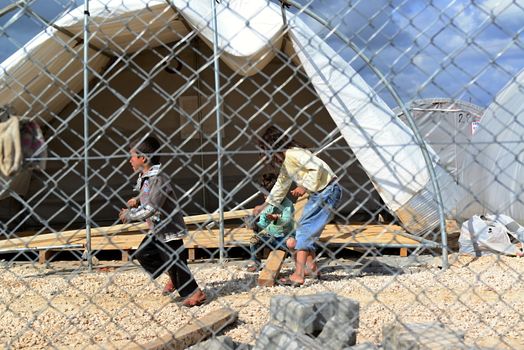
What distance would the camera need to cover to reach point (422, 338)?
2.86m

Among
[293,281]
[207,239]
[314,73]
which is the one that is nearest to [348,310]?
[293,281]

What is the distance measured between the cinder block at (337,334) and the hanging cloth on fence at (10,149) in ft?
5.70

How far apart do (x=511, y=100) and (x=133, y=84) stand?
6016mm

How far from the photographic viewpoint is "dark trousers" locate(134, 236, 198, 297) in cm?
479

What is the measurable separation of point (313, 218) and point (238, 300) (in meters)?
1.04

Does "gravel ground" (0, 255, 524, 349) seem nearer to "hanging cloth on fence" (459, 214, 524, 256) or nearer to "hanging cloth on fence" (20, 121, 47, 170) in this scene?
"hanging cloth on fence" (459, 214, 524, 256)

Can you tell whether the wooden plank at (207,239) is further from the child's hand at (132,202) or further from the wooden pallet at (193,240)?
the child's hand at (132,202)

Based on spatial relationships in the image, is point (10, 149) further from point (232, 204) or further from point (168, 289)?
point (232, 204)

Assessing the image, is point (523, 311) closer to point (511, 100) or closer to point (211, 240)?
point (211, 240)

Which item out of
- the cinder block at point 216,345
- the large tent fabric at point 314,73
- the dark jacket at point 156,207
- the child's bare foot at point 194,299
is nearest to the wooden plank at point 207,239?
the large tent fabric at point 314,73

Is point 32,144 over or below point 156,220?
over

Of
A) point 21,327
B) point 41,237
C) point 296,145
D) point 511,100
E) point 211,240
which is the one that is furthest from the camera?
point 511,100

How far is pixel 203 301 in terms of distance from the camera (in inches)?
199

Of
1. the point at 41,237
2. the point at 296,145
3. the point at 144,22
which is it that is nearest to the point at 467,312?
the point at 296,145
